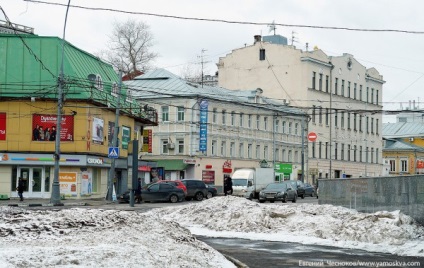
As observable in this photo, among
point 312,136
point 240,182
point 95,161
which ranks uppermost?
point 312,136

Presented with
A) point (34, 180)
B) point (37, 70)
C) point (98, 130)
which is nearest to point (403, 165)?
point (98, 130)

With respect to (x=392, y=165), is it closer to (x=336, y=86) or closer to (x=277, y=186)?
(x=336, y=86)

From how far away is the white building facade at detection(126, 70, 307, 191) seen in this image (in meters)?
70.8

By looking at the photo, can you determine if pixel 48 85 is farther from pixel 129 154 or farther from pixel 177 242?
pixel 177 242

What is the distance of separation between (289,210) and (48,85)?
27.6 m

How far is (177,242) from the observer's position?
47.4ft

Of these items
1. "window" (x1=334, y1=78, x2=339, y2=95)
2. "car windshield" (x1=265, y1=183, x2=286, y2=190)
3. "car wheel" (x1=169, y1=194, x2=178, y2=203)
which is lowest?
"car wheel" (x1=169, y1=194, x2=178, y2=203)

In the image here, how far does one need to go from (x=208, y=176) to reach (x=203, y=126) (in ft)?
16.3

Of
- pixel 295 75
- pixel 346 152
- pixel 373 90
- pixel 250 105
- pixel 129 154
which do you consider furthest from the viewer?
pixel 373 90

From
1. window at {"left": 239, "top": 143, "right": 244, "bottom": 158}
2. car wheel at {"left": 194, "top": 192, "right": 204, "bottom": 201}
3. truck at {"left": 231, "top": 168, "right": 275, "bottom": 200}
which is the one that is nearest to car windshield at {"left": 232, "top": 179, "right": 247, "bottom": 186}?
truck at {"left": 231, "top": 168, "right": 275, "bottom": 200}

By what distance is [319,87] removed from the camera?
90.8 meters

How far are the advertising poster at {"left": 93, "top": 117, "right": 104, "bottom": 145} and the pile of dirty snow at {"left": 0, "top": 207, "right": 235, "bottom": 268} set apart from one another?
116 ft

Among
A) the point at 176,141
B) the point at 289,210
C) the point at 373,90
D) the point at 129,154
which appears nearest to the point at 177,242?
the point at 289,210

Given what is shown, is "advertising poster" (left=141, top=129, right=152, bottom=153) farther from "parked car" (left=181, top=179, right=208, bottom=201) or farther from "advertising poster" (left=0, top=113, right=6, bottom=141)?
"advertising poster" (left=0, top=113, right=6, bottom=141)
